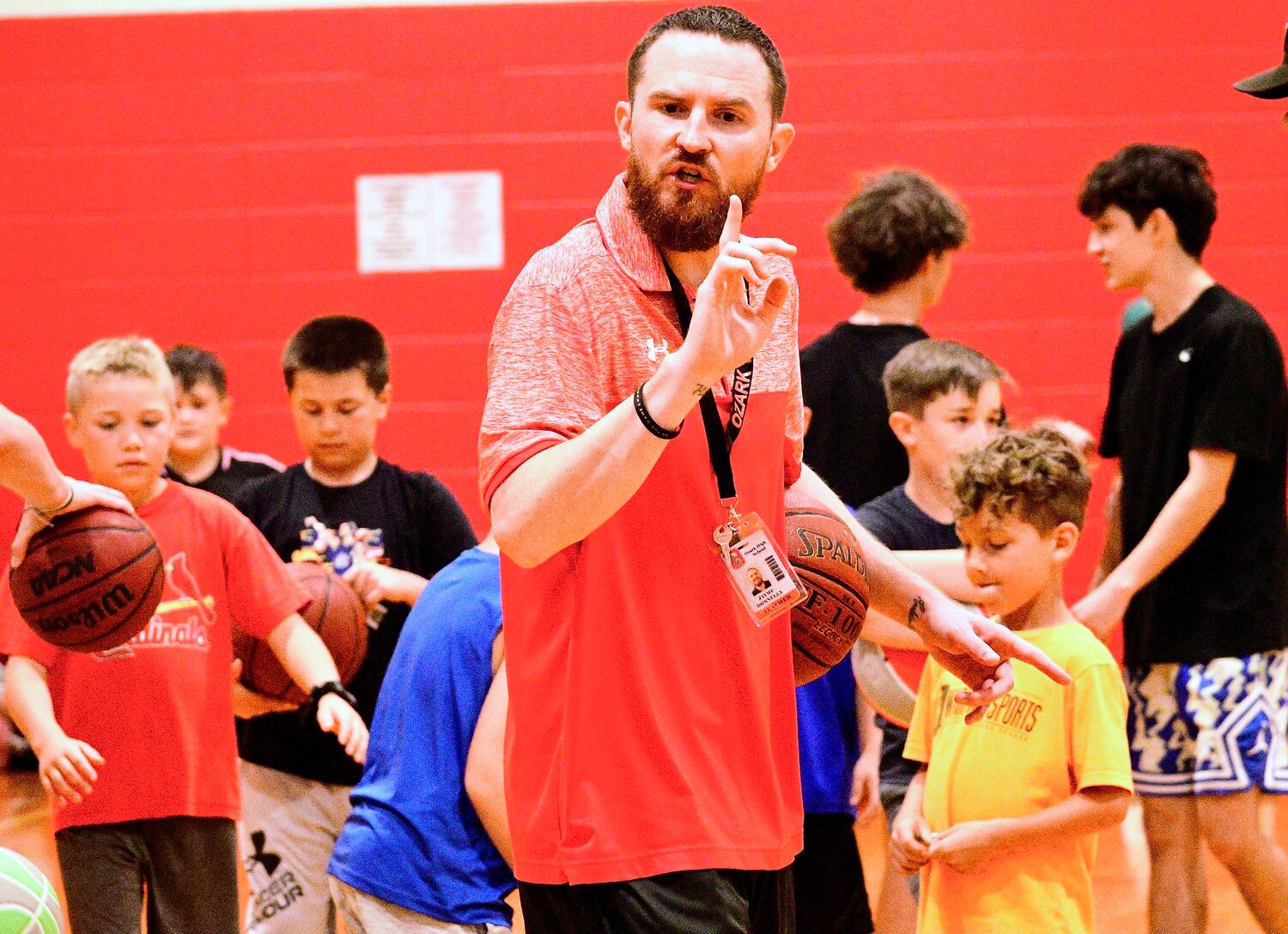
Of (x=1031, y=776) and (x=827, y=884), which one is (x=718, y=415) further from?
(x=827, y=884)

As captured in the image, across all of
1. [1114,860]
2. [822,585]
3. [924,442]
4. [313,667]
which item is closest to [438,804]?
[822,585]

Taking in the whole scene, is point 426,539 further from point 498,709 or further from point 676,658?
point 676,658

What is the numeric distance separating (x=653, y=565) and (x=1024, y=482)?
143cm

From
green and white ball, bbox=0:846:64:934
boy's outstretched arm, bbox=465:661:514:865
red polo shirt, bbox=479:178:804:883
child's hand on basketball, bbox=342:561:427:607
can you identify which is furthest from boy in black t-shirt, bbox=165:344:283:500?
red polo shirt, bbox=479:178:804:883

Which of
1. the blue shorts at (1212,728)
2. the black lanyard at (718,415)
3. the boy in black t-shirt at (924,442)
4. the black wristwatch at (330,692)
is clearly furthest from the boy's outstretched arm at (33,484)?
the blue shorts at (1212,728)

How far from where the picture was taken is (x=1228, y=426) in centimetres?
455

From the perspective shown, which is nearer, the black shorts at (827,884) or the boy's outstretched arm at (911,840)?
the boy's outstretched arm at (911,840)

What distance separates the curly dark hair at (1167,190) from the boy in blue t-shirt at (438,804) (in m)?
2.81

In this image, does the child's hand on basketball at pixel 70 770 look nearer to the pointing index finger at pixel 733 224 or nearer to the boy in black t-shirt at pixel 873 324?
the pointing index finger at pixel 733 224

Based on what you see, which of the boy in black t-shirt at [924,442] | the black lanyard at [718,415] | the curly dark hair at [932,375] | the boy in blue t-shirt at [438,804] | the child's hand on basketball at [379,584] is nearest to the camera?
the black lanyard at [718,415]

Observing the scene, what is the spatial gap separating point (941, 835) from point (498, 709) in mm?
984

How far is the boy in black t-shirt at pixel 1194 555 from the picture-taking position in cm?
449

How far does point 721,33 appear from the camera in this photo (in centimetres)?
222

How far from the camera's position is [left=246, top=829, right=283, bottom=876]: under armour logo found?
4.38 metres
